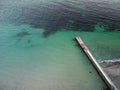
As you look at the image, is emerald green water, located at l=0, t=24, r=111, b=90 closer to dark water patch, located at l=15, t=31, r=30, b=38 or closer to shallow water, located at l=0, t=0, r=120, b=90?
shallow water, located at l=0, t=0, r=120, b=90

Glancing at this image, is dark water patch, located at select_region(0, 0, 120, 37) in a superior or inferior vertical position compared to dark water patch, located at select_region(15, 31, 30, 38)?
superior

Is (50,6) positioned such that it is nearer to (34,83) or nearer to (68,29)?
(68,29)

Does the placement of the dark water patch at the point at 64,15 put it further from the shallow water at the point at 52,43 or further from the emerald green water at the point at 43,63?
the emerald green water at the point at 43,63

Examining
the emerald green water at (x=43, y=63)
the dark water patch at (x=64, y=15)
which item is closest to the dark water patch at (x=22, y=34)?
the emerald green water at (x=43, y=63)

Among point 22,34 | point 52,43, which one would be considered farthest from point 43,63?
point 22,34

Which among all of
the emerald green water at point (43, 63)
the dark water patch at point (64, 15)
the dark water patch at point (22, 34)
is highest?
the dark water patch at point (64, 15)

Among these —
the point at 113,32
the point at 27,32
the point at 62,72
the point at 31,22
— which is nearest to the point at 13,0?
the point at 31,22

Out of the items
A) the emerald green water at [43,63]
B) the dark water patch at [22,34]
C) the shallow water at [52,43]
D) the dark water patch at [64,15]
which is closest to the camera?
the emerald green water at [43,63]

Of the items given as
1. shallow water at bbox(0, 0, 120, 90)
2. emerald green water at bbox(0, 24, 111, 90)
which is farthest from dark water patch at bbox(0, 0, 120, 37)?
emerald green water at bbox(0, 24, 111, 90)

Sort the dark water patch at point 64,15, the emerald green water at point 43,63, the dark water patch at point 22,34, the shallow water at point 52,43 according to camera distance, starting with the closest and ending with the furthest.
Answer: the emerald green water at point 43,63 → the shallow water at point 52,43 → the dark water patch at point 22,34 → the dark water patch at point 64,15
